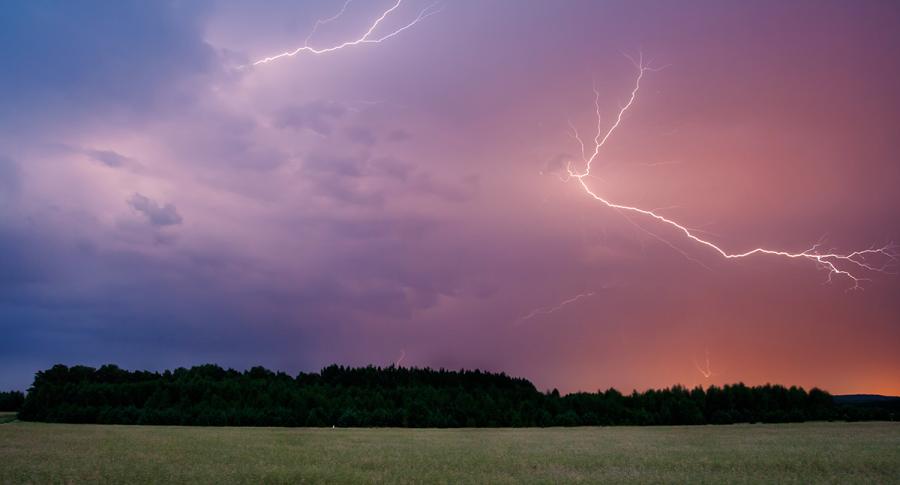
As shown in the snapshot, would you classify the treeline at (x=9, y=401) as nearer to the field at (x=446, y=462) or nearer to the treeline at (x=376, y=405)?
the treeline at (x=376, y=405)

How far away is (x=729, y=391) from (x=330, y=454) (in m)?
54.4

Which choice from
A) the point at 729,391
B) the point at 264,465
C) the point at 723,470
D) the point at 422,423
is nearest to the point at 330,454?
the point at 264,465

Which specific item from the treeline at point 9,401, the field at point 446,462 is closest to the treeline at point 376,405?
the treeline at point 9,401

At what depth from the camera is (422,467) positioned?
22.3 metres

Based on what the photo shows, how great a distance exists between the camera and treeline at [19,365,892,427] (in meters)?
62.8

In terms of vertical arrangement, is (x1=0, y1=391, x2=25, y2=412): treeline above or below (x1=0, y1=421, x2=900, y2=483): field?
above

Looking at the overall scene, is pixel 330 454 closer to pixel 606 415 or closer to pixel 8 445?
pixel 8 445

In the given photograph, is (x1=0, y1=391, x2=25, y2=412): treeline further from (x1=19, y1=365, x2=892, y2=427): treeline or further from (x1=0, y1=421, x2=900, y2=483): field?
(x1=0, y1=421, x2=900, y2=483): field

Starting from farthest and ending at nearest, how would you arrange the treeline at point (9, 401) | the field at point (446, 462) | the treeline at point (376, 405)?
the treeline at point (9, 401) < the treeline at point (376, 405) < the field at point (446, 462)

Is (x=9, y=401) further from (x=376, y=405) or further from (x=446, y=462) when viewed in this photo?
(x=446, y=462)

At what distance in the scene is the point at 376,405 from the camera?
6838 cm

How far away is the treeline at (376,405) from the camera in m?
62.8

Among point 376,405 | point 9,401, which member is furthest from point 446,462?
point 9,401

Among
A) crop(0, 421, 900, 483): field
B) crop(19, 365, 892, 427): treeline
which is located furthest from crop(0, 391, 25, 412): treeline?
crop(0, 421, 900, 483): field
